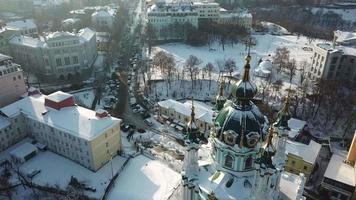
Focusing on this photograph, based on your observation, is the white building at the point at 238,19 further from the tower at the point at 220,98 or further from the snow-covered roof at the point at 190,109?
the tower at the point at 220,98

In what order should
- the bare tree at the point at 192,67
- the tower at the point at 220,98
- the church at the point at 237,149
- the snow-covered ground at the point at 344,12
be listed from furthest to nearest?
1. the snow-covered ground at the point at 344,12
2. the bare tree at the point at 192,67
3. the tower at the point at 220,98
4. the church at the point at 237,149

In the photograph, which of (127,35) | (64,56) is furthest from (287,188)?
(127,35)

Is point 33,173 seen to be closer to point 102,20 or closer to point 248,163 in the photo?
point 248,163

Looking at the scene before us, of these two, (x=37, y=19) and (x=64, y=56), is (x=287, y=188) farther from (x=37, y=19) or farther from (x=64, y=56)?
(x=37, y=19)

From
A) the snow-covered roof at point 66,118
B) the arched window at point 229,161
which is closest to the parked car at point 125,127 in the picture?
the snow-covered roof at point 66,118

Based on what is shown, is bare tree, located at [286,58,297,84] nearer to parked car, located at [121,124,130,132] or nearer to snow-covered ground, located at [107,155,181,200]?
parked car, located at [121,124,130,132]

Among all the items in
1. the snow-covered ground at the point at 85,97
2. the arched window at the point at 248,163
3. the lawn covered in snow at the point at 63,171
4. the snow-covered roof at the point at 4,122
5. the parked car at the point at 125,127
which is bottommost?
the lawn covered in snow at the point at 63,171
